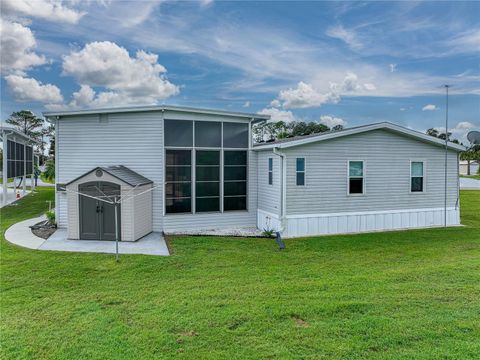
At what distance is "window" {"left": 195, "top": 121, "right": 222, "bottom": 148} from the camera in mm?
11836

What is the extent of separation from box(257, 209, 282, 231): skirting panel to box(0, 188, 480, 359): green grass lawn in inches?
80.1

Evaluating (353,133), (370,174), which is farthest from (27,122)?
(370,174)

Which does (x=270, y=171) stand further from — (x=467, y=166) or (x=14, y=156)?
(x=467, y=166)

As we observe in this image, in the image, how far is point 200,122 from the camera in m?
11.8

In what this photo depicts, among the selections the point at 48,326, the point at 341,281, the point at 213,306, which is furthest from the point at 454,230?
the point at 48,326

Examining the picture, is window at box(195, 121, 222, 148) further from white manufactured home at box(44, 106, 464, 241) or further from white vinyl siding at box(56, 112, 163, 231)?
white vinyl siding at box(56, 112, 163, 231)

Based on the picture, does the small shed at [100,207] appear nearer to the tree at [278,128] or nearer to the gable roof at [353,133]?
the gable roof at [353,133]

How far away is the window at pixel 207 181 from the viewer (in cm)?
1199

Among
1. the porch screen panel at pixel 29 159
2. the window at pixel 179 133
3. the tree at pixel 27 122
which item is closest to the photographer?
the window at pixel 179 133

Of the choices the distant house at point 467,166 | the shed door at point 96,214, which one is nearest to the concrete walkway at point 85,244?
the shed door at point 96,214

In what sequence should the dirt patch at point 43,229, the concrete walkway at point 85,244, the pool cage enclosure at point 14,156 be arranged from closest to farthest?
1. the concrete walkway at point 85,244
2. the dirt patch at point 43,229
3. the pool cage enclosure at point 14,156

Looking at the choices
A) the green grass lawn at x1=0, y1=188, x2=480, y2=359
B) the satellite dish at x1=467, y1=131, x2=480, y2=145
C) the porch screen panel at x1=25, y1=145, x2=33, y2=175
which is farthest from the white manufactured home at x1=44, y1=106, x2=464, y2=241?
the porch screen panel at x1=25, y1=145, x2=33, y2=175

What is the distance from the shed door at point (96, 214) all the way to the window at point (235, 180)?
3.85 metres

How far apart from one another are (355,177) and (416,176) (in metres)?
2.65
